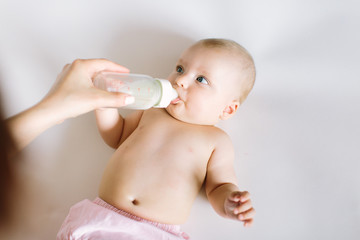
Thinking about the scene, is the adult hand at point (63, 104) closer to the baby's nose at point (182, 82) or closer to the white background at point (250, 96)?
the baby's nose at point (182, 82)

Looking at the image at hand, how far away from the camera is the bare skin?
115cm

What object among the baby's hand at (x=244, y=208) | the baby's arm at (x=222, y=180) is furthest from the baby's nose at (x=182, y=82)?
the baby's hand at (x=244, y=208)

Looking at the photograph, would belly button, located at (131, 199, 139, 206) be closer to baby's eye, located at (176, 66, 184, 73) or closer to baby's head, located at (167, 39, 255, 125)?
baby's head, located at (167, 39, 255, 125)

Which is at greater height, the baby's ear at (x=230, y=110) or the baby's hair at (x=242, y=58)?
the baby's hair at (x=242, y=58)

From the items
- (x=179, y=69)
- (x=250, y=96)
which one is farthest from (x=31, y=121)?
(x=250, y=96)

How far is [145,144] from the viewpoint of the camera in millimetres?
1220

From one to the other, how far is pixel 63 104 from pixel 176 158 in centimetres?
45

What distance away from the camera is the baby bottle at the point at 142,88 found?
1.04 m

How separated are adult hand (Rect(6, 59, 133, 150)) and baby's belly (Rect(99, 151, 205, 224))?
33 centimetres

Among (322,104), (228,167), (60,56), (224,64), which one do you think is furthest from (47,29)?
(322,104)

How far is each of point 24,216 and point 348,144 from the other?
1244 millimetres

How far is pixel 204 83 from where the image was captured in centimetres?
121

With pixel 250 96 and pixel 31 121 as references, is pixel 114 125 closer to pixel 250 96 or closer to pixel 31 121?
pixel 31 121

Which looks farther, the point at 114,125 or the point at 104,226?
the point at 114,125
